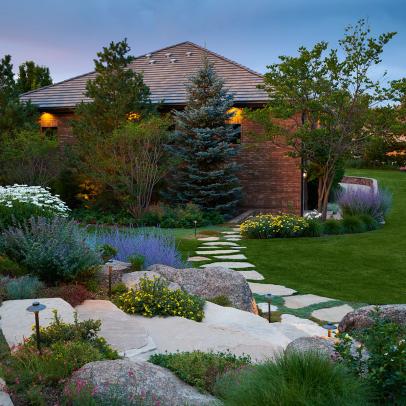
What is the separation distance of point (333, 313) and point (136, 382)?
3499mm

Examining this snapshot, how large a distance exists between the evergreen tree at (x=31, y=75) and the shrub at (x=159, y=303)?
2114 centimetres

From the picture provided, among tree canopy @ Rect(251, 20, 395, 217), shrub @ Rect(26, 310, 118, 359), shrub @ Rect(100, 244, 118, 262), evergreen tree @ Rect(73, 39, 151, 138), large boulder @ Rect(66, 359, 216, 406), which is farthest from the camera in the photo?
evergreen tree @ Rect(73, 39, 151, 138)

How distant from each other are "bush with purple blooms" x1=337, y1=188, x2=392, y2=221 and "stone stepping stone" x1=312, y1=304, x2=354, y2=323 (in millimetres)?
7892

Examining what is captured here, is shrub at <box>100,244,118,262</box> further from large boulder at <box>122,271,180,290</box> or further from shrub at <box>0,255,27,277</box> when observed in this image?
shrub at <box>0,255,27,277</box>

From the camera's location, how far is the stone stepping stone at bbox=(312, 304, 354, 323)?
5.99m

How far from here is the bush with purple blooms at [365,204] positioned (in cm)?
1416

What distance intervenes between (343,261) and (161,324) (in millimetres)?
5122

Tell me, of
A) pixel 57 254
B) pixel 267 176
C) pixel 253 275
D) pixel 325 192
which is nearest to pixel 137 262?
pixel 57 254

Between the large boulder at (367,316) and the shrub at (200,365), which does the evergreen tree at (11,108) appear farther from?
the shrub at (200,365)

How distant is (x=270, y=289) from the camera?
732 cm

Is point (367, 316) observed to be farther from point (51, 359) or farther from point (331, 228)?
point (331, 228)

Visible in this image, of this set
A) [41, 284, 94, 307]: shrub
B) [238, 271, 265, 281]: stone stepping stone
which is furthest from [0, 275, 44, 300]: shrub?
[238, 271, 265, 281]: stone stepping stone

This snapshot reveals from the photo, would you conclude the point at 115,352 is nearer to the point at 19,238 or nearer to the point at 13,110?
the point at 19,238

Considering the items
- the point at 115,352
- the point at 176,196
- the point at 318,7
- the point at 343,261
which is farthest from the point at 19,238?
the point at 176,196
